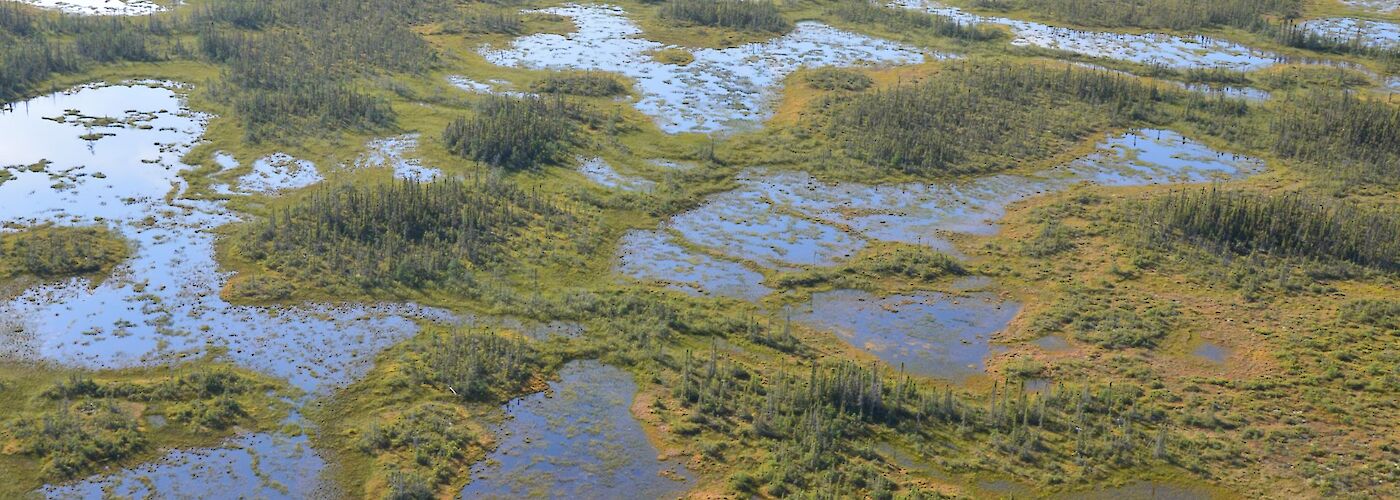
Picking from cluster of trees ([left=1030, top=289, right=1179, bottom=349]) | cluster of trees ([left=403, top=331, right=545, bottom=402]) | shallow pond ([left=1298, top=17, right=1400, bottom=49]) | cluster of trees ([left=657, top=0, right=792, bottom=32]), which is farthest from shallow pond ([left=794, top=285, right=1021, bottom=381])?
shallow pond ([left=1298, top=17, right=1400, bottom=49])

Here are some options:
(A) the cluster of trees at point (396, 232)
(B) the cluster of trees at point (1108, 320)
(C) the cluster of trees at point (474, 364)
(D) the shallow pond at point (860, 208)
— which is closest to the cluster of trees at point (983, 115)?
(D) the shallow pond at point (860, 208)

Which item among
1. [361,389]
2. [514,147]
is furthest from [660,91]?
[361,389]

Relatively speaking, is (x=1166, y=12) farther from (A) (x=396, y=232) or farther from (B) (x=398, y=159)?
(A) (x=396, y=232)

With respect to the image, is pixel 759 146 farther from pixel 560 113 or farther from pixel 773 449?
pixel 773 449

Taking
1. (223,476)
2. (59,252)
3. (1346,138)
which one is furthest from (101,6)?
(1346,138)

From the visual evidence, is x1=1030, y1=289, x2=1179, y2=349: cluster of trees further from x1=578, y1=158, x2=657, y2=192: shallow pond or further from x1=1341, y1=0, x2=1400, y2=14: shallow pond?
x1=1341, y1=0, x2=1400, y2=14: shallow pond

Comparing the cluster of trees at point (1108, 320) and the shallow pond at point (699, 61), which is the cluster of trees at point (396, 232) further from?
the cluster of trees at point (1108, 320)
